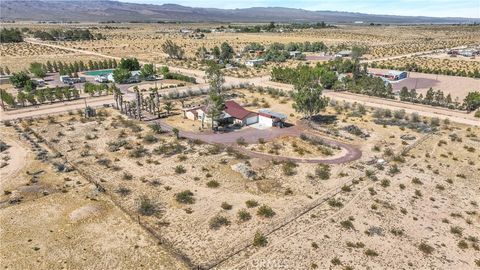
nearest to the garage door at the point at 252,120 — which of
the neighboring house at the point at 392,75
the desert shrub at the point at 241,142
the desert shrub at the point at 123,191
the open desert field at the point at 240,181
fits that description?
the open desert field at the point at 240,181

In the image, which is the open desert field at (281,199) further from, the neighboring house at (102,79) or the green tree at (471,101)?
the neighboring house at (102,79)

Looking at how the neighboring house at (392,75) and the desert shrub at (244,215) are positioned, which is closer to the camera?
the desert shrub at (244,215)

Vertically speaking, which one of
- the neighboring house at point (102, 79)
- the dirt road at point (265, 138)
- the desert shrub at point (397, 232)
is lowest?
the neighboring house at point (102, 79)

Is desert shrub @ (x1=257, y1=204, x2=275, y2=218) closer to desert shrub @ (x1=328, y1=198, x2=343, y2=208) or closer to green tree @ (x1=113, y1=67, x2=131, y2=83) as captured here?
desert shrub @ (x1=328, y1=198, x2=343, y2=208)

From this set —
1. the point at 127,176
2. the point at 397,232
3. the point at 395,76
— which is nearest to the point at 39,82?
the point at 127,176

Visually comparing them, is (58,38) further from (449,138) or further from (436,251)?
(436,251)

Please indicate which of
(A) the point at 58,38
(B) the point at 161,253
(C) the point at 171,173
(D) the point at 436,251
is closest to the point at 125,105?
(C) the point at 171,173

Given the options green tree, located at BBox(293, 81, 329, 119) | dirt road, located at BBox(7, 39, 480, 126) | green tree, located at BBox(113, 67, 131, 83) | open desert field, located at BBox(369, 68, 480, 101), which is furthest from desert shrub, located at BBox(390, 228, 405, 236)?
green tree, located at BBox(113, 67, 131, 83)
